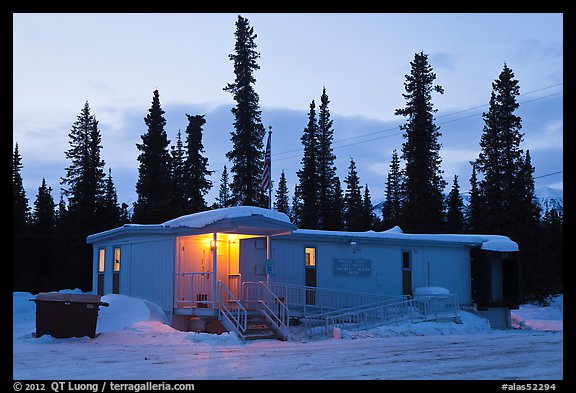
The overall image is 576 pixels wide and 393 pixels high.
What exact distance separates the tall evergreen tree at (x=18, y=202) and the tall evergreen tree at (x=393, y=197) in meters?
30.0

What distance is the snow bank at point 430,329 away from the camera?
20.0 metres

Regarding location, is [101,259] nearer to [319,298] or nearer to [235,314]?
[235,314]

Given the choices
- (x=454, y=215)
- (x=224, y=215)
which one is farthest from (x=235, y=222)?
(x=454, y=215)

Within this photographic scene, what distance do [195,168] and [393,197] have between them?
80.6 feet

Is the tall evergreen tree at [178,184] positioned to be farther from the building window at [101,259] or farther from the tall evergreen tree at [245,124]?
the building window at [101,259]

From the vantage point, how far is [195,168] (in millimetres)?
48156

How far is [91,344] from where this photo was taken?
16266 millimetres

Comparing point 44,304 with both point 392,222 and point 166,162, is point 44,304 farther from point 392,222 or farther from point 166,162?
point 392,222

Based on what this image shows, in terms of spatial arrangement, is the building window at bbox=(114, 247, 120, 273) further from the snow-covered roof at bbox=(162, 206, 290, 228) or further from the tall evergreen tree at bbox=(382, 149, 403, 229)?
the tall evergreen tree at bbox=(382, 149, 403, 229)

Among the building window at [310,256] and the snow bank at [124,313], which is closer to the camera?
the snow bank at [124,313]

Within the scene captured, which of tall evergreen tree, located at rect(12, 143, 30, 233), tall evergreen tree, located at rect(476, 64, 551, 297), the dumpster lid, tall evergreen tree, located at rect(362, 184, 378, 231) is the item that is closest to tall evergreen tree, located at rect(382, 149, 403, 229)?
tall evergreen tree, located at rect(362, 184, 378, 231)

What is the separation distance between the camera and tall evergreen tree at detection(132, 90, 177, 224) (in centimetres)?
4369

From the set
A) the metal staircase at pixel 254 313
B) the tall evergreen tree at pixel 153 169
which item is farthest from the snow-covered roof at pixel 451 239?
the tall evergreen tree at pixel 153 169
